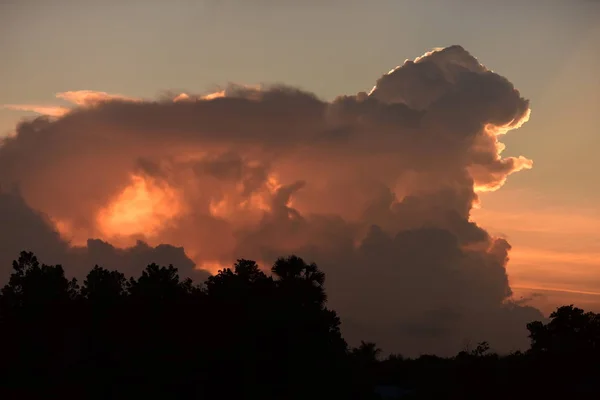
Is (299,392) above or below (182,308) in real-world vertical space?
below

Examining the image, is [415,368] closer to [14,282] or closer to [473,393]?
[473,393]

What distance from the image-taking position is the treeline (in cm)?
6069

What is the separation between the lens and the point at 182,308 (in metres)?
67.8

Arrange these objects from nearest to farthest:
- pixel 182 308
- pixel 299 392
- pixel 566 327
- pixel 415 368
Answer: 1. pixel 299 392
2. pixel 182 308
3. pixel 415 368
4. pixel 566 327

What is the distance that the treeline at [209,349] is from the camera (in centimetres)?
6069

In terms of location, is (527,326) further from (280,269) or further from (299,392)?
(299,392)

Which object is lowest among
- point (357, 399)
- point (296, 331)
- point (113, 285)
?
point (357, 399)

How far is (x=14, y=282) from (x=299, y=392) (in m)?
32.6

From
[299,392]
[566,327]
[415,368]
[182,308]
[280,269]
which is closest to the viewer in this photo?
[299,392]

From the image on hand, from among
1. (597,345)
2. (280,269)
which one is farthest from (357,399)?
(597,345)

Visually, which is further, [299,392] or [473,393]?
[473,393]

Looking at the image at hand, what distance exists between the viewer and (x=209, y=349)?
6100 centimetres

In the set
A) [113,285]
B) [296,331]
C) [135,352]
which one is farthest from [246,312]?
[113,285]

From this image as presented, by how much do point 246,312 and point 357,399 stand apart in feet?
35.7
